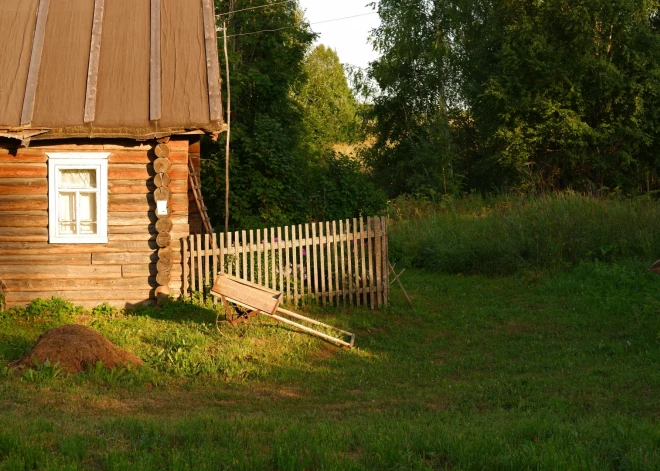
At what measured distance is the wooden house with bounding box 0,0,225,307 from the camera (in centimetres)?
1296

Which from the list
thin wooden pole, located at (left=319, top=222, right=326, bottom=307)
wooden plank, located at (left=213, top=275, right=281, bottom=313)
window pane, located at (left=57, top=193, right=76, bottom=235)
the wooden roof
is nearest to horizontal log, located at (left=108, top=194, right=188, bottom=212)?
window pane, located at (left=57, top=193, right=76, bottom=235)

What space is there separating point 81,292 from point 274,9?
18.2 metres

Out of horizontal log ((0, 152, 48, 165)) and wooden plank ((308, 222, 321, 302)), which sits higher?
horizontal log ((0, 152, 48, 165))

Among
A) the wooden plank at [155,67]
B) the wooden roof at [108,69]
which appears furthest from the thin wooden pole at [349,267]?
the wooden plank at [155,67]

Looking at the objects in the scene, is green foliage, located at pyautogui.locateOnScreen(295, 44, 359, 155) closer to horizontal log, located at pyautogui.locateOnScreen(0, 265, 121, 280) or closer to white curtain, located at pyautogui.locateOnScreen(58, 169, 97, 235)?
white curtain, located at pyautogui.locateOnScreen(58, 169, 97, 235)

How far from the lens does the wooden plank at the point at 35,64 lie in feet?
42.0

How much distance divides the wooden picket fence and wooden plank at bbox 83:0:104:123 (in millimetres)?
2706

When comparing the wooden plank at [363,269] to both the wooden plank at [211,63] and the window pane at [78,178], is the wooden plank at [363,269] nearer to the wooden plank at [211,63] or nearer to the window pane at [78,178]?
the wooden plank at [211,63]

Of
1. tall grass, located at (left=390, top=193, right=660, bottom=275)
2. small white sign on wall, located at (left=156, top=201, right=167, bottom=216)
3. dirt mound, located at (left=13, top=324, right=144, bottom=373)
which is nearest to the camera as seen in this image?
dirt mound, located at (left=13, top=324, right=144, bottom=373)

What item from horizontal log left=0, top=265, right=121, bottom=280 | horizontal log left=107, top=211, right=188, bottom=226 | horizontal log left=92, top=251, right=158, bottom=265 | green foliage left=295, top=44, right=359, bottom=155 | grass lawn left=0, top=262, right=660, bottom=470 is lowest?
grass lawn left=0, top=262, right=660, bottom=470

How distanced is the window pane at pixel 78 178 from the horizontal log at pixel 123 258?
1254 mm

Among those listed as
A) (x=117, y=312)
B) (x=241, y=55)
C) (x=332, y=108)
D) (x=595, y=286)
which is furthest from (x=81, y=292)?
(x=332, y=108)

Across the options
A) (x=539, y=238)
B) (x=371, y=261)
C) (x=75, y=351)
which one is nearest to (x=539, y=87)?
(x=539, y=238)

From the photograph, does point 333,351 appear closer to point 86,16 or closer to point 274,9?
point 86,16
